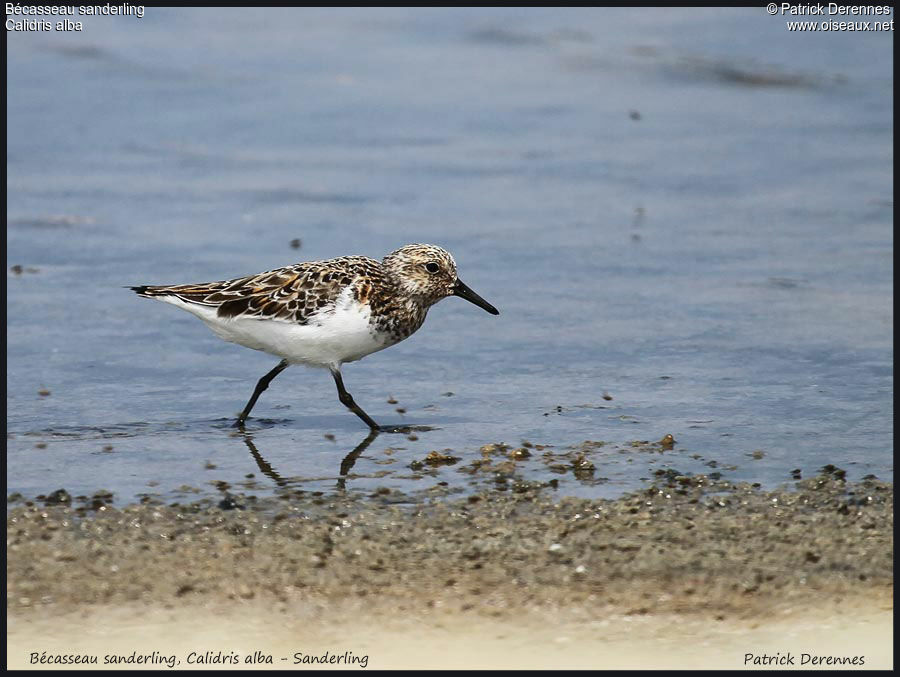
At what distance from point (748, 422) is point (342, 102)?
10336mm

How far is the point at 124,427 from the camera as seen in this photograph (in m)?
8.86

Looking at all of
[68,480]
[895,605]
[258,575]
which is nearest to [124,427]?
[68,480]

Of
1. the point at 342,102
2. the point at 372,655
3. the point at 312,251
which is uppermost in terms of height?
the point at 342,102

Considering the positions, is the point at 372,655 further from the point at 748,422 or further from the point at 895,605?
the point at 748,422
